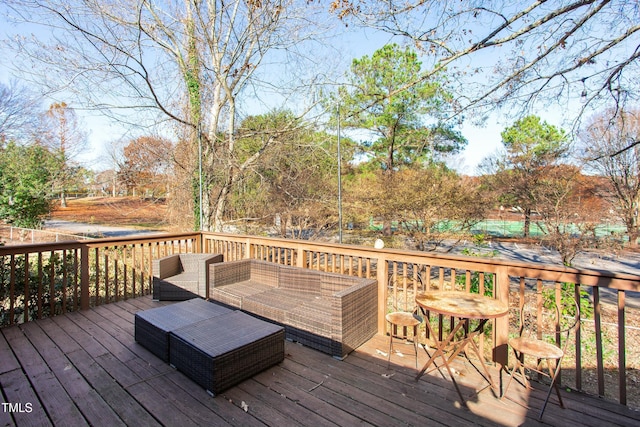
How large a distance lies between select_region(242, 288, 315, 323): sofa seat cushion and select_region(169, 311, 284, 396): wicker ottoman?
0.38 metres

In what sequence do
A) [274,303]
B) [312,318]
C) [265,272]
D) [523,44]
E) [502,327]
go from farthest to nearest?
[523,44] → [265,272] → [274,303] → [312,318] → [502,327]

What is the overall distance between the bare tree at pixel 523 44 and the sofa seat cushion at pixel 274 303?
3.29 metres

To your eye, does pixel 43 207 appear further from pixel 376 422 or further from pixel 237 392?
pixel 376 422

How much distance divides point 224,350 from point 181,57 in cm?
706

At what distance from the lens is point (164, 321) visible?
2.70 meters

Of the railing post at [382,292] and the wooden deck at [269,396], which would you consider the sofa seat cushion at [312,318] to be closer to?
the wooden deck at [269,396]

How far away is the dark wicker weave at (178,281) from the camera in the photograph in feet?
13.3

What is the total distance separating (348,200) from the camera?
31.0 ft

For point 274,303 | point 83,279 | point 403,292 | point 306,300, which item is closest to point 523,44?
point 403,292

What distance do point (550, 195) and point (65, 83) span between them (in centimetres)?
1183

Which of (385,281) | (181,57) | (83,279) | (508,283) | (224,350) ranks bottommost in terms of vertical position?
(224,350)

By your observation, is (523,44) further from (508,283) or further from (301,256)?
(301,256)

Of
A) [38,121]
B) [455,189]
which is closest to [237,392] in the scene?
[455,189]

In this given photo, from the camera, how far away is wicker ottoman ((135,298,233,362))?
2561 mm
